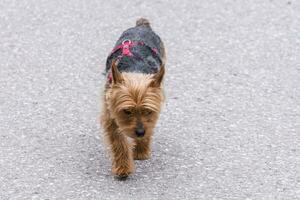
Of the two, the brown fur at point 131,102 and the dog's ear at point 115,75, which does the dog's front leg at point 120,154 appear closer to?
the brown fur at point 131,102

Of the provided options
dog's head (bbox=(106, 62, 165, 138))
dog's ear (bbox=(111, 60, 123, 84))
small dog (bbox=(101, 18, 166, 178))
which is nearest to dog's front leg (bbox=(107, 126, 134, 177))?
small dog (bbox=(101, 18, 166, 178))

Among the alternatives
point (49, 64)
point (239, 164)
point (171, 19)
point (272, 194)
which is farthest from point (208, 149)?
point (171, 19)

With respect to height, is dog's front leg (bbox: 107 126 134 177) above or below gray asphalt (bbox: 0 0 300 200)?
above

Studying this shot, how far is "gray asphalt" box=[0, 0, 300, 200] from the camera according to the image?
686 centimetres

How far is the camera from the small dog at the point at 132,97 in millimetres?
6344

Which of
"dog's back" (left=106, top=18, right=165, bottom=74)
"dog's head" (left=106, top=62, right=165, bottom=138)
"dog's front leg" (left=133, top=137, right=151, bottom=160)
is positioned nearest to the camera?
"dog's head" (left=106, top=62, right=165, bottom=138)

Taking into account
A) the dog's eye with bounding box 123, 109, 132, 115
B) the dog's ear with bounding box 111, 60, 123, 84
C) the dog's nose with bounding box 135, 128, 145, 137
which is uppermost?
the dog's ear with bounding box 111, 60, 123, 84

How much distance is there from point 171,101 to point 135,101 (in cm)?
218

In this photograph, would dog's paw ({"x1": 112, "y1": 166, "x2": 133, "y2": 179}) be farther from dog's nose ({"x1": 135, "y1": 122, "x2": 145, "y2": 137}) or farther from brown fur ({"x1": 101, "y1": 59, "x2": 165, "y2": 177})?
dog's nose ({"x1": 135, "y1": 122, "x2": 145, "y2": 137})

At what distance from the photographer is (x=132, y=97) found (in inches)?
248

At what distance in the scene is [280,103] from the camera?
8500 mm

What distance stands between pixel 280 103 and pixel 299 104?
0.20 m

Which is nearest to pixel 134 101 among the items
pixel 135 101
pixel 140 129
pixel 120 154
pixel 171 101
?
pixel 135 101

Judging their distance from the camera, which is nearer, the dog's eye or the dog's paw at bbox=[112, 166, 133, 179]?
the dog's eye
